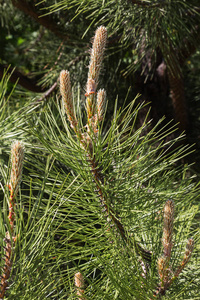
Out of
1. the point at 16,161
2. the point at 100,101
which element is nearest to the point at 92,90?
the point at 100,101

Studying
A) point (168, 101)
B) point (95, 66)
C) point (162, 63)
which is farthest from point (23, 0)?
point (95, 66)

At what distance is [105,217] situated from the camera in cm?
63

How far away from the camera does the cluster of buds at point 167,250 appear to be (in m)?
0.53

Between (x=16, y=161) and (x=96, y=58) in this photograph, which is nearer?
(x=16, y=161)

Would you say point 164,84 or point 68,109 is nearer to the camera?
point 68,109

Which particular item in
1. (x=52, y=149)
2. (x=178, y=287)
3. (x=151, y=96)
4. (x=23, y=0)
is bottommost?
(x=178, y=287)

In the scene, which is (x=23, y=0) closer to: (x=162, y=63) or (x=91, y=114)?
(x=162, y=63)

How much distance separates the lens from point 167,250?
0.55m

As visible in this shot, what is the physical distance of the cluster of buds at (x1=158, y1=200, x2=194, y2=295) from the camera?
1.74 ft

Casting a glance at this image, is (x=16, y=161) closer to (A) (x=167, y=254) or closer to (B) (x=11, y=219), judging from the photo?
(B) (x=11, y=219)

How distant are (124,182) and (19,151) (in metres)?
0.24

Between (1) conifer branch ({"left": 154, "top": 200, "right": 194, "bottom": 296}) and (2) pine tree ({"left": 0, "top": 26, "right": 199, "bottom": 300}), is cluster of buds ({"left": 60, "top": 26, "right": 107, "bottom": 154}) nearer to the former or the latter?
(2) pine tree ({"left": 0, "top": 26, "right": 199, "bottom": 300})

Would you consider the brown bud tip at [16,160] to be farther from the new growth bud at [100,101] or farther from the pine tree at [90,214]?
the new growth bud at [100,101]

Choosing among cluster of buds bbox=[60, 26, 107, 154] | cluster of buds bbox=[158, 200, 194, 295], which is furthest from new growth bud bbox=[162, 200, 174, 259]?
cluster of buds bbox=[60, 26, 107, 154]
